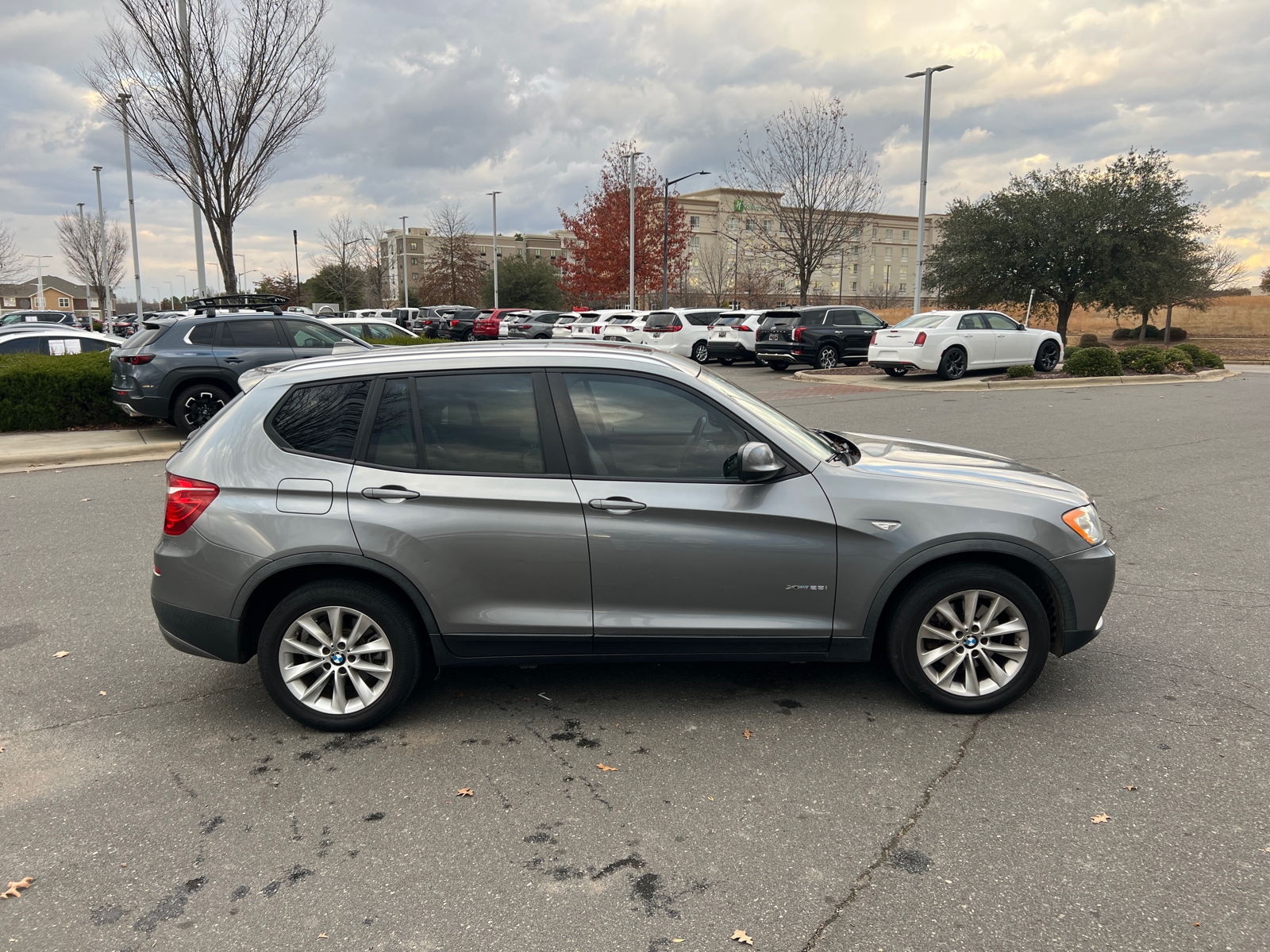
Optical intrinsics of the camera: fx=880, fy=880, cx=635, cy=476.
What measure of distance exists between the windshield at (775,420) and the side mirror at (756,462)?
271 mm

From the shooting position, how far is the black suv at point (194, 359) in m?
11.6

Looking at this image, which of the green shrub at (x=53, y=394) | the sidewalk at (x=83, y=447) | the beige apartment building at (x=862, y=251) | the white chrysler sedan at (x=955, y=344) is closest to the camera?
the sidewalk at (x=83, y=447)

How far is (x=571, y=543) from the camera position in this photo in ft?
12.2

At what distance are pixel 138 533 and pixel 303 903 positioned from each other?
17.9ft

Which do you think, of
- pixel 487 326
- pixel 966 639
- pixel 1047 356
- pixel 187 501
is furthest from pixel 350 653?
pixel 487 326

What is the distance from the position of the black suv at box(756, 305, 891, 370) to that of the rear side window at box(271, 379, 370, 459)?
2005cm

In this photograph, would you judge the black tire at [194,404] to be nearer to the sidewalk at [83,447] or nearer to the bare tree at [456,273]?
the sidewalk at [83,447]

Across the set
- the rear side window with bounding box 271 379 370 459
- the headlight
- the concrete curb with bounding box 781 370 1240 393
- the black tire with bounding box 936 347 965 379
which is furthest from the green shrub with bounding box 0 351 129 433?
the black tire with bounding box 936 347 965 379

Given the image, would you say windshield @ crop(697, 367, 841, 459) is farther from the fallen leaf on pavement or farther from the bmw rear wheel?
the bmw rear wheel

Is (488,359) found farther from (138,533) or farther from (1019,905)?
(138,533)

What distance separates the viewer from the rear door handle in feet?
12.1

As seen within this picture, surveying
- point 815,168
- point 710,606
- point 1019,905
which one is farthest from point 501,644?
point 815,168

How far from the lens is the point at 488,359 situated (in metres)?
3.94

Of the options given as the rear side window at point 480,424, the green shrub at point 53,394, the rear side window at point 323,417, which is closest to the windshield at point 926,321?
the green shrub at point 53,394
